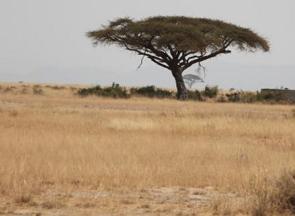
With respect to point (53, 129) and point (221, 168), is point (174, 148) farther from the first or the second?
point (53, 129)

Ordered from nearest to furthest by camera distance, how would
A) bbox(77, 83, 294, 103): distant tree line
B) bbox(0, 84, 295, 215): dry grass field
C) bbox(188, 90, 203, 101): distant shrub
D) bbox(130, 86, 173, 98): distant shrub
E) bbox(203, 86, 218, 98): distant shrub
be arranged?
bbox(0, 84, 295, 215): dry grass field → bbox(77, 83, 294, 103): distant tree line → bbox(130, 86, 173, 98): distant shrub → bbox(188, 90, 203, 101): distant shrub → bbox(203, 86, 218, 98): distant shrub

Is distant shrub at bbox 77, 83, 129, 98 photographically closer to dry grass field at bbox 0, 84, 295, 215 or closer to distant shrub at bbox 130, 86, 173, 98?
distant shrub at bbox 130, 86, 173, 98

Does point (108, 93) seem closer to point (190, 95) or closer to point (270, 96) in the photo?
point (190, 95)

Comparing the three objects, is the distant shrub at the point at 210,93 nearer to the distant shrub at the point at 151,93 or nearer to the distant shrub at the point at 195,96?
the distant shrub at the point at 195,96

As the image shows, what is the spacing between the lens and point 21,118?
23.0 meters

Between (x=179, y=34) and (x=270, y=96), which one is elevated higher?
(x=179, y=34)

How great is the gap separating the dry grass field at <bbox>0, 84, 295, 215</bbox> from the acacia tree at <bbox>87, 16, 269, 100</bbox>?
24997 mm

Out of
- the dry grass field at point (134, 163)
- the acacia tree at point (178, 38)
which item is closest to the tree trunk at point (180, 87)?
the acacia tree at point (178, 38)

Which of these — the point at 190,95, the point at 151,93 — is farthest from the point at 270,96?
the point at 151,93

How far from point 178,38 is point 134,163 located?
113 ft

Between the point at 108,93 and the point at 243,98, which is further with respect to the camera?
the point at 243,98

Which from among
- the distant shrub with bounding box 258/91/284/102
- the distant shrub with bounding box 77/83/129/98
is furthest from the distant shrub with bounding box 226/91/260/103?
the distant shrub with bounding box 77/83/129/98

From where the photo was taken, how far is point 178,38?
4631 centimetres

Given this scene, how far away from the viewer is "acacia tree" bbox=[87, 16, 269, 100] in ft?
154
